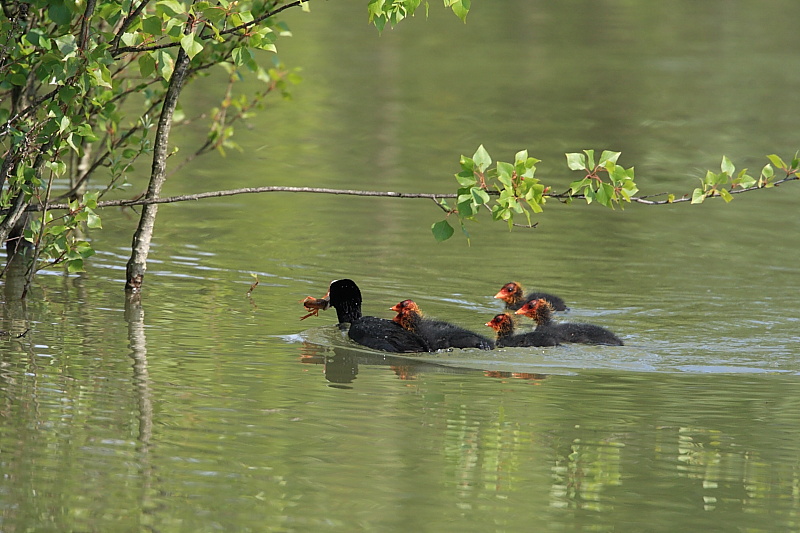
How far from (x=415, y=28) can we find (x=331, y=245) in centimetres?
1888

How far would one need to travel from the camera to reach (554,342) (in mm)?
9445

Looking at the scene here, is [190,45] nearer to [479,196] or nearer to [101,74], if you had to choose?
[101,74]

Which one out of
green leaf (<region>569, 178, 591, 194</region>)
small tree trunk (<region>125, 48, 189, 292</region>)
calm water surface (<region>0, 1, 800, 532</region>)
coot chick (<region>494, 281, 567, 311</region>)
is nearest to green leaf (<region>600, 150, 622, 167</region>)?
green leaf (<region>569, 178, 591, 194</region>)

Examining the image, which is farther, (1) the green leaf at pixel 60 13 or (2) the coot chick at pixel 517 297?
(2) the coot chick at pixel 517 297

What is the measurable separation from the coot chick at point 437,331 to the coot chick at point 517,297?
1.14 meters

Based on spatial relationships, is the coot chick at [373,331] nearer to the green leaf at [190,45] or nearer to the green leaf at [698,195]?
the green leaf at [698,195]

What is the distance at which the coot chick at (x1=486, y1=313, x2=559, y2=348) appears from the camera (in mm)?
9477

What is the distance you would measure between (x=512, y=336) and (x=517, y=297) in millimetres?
1201

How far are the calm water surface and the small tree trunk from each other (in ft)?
0.96

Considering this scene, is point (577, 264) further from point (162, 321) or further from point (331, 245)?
point (162, 321)

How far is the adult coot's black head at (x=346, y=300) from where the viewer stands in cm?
→ 988

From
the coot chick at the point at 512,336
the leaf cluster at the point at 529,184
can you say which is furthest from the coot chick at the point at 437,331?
the leaf cluster at the point at 529,184

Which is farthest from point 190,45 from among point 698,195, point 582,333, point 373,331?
point 582,333

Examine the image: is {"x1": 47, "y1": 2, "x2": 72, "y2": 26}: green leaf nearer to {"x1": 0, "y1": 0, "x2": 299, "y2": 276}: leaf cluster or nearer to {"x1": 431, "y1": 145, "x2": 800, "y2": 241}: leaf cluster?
{"x1": 0, "y1": 0, "x2": 299, "y2": 276}: leaf cluster
